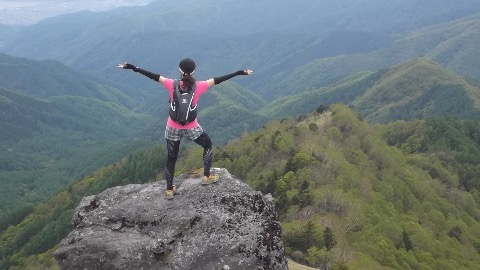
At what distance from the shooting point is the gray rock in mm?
20469

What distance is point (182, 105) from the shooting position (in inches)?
829

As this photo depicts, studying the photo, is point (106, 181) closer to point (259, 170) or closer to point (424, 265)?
point (259, 170)

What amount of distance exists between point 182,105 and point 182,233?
6.22m

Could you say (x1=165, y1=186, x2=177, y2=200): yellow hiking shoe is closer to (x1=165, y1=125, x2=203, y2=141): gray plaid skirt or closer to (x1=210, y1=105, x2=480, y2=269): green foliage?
(x1=165, y1=125, x2=203, y2=141): gray plaid skirt

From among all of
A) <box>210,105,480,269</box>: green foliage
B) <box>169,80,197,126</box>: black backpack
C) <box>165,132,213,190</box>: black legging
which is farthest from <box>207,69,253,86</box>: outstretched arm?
<box>210,105,480,269</box>: green foliage

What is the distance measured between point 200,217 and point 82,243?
5.90m

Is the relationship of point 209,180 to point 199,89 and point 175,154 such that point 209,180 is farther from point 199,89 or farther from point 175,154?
point 199,89

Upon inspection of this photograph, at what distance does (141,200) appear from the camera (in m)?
23.3

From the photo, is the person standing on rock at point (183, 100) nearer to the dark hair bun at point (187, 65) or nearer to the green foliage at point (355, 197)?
the dark hair bun at point (187, 65)

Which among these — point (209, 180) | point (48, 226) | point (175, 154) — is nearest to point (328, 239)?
point (209, 180)

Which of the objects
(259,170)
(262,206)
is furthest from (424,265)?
(262,206)

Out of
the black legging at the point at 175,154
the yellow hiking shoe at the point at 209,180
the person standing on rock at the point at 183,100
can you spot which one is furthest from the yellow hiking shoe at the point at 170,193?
the yellow hiking shoe at the point at 209,180

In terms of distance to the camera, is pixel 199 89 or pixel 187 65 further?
pixel 199 89

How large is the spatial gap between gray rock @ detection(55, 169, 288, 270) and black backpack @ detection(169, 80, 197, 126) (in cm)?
426
